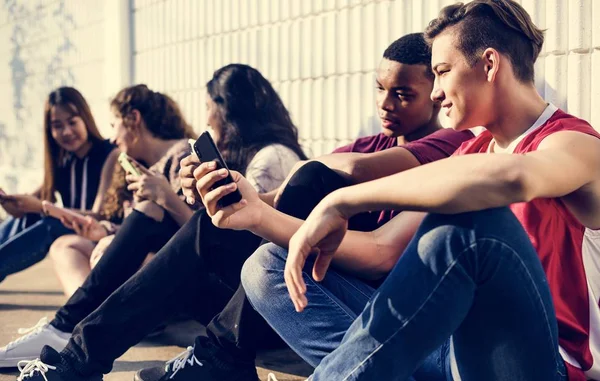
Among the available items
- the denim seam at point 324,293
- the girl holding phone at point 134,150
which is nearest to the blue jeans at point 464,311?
the denim seam at point 324,293

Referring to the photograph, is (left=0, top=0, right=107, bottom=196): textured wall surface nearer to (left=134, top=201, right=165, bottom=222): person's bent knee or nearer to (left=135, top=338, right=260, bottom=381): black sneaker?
(left=134, top=201, right=165, bottom=222): person's bent knee

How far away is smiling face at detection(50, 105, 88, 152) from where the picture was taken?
501 cm

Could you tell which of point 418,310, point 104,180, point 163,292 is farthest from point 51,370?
point 104,180

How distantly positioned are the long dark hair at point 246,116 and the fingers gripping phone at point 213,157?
1327 millimetres

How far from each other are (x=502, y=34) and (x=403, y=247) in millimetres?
649

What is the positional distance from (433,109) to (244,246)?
0.89 meters

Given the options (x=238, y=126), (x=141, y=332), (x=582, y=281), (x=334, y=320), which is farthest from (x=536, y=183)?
(x=238, y=126)

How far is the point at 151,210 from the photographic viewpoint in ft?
11.5

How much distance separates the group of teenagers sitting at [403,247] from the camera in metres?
1.82

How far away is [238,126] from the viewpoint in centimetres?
388

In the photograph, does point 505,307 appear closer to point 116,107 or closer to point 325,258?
point 325,258

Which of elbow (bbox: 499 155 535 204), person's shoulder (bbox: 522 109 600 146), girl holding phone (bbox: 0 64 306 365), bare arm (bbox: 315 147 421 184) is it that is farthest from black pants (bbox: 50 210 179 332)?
elbow (bbox: 499 155 535 204)

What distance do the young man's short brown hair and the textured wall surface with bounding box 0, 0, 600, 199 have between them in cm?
87

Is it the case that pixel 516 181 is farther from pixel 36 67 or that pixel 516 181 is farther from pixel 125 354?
pixel 36 67
